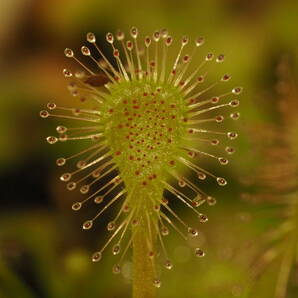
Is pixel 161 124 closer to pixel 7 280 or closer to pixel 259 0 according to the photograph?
pixel 7 280

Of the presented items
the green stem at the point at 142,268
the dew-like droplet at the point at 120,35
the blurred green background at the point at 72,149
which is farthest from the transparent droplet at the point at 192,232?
the blurred green background at the point at 72,149

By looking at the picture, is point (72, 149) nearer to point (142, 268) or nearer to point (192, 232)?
point (142, 268)

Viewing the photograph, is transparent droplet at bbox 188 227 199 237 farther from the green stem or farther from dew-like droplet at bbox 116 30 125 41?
dew-like droplet at bbox 116 30 125 41

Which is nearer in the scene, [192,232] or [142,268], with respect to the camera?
[192,232]

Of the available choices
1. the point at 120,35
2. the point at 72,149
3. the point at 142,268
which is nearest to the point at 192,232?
the point at 142,268

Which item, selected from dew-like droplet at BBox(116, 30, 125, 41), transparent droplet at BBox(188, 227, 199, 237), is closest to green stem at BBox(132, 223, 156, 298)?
transparent droplet at BBox(188, 227, 199, 237)

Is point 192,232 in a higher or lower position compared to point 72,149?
lower

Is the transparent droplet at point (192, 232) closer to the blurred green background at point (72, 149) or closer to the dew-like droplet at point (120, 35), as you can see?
the dew-like droplet at point (120, 35)

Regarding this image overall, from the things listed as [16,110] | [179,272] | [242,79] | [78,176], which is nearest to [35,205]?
[78,176]
